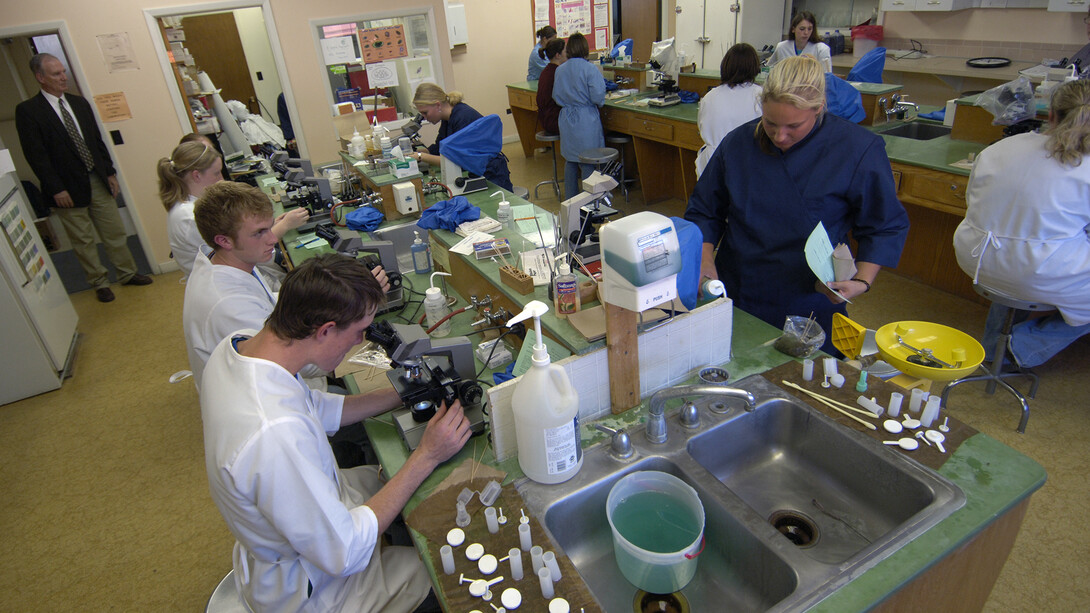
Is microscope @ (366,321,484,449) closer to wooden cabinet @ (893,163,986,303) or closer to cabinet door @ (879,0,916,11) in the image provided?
wooden cabinet @ (893,163,986,303)

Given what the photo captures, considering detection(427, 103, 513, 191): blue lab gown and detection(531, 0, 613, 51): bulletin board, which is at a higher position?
detection(531, 0, 613, 51): bulletin board

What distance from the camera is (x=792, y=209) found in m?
1.95

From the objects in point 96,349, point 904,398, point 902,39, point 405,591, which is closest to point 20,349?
point 96,349

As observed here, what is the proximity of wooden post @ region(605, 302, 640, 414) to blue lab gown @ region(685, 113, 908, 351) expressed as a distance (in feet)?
2.50

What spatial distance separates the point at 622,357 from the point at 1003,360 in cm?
250

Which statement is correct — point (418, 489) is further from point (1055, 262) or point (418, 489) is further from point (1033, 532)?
point (1055, 262)

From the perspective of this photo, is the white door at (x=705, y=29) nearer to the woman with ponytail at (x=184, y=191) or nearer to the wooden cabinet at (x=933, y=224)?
the wooden cabinet at (x=933, y=224)

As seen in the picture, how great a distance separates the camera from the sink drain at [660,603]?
1.32m

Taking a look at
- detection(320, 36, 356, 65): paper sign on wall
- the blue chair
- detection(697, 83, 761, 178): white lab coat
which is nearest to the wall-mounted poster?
detection(320, 36, 356, 65): paper sign on wall

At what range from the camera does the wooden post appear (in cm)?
147

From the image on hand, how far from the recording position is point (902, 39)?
660 centimetres

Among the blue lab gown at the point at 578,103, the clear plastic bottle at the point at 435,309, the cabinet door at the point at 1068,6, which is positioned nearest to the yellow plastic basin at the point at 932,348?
the clear plastic bottle at the point at 435,309

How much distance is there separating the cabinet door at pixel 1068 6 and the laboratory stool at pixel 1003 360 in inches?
158

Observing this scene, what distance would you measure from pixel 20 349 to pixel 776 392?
4185 millimetres
